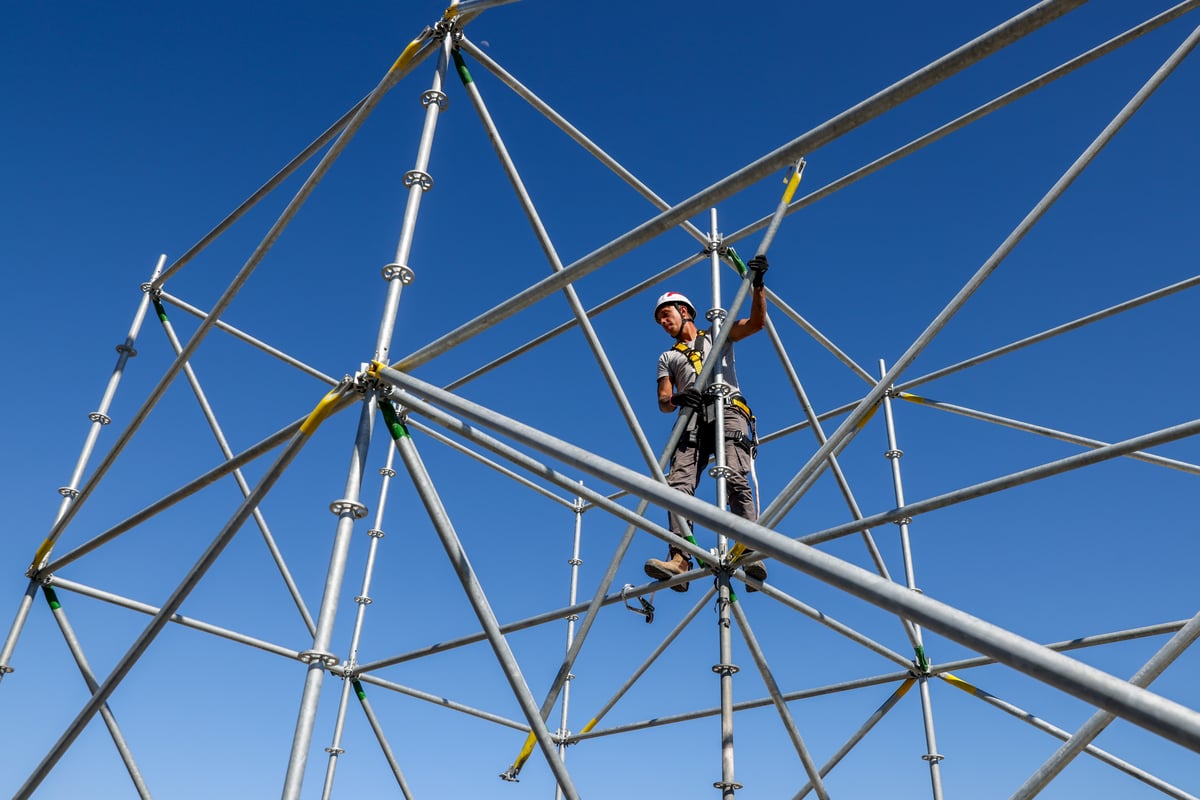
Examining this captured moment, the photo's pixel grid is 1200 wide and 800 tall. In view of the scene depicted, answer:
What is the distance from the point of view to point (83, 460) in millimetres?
6566

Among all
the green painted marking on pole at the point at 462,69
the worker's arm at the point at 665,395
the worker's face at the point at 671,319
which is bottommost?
the worker's arm at the point at 665,395

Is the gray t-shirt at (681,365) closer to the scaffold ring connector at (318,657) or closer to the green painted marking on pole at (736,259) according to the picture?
the green painted marking on pole at (736,259)

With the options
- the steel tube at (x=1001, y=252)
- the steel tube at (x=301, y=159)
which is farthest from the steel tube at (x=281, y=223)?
the steel tube at (x=1001, y=252)

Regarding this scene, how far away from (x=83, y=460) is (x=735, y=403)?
4.72 m

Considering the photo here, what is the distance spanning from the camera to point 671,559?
6.19 metres

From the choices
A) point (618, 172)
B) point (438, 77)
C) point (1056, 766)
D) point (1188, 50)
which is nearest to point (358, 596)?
point (618, 172)

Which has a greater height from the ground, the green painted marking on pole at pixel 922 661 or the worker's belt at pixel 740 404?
the worker's belt at pixel 740 404

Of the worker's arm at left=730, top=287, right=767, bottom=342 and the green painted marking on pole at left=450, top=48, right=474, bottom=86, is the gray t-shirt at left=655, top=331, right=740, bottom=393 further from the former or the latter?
the green painted marking on pole at left=450, top=48, right=474, bottom=86

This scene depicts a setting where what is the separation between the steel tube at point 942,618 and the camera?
78.5 inches

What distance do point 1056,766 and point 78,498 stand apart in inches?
226

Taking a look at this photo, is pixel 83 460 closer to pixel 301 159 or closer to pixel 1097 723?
pixel 301 159

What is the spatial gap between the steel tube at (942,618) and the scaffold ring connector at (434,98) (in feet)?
7.76

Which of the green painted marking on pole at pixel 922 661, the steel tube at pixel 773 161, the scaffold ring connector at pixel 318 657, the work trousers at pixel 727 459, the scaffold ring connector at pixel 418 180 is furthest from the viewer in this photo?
the green painted marking on pole at pixel 922 661

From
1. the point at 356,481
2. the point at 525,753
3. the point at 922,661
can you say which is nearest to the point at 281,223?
the point at 356,481
